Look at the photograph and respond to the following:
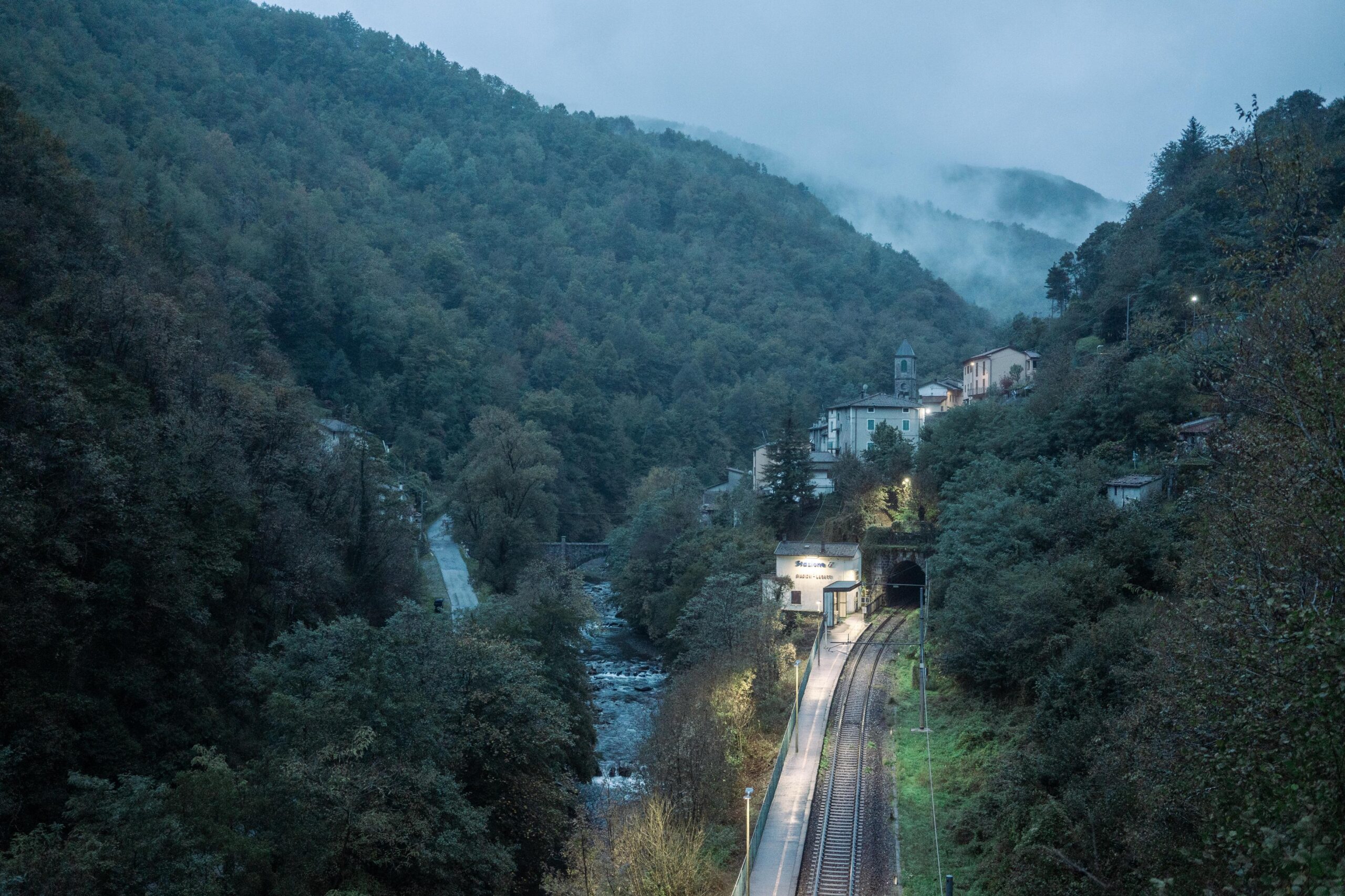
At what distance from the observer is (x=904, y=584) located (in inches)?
1770

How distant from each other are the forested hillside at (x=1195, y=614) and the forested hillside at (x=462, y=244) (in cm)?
3915

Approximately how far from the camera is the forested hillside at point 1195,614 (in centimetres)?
935

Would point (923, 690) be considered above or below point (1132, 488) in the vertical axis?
below

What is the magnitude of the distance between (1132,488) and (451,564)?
38678 millimetres

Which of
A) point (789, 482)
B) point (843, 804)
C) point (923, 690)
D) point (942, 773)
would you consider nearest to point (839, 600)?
point (789, 482)

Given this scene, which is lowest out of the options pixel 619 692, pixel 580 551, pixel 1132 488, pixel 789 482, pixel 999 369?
pixel 619 692

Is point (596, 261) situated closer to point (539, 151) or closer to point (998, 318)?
point (539, 151)

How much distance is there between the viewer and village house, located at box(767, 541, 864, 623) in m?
42.5

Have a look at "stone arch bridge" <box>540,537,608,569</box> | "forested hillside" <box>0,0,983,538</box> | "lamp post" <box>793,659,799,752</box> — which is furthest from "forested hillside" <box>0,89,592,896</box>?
"stone arch bridge" <box>540,537,608,569</box>

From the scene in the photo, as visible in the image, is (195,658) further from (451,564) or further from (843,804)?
(451,564)

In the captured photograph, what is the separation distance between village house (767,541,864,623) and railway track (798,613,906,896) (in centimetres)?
840

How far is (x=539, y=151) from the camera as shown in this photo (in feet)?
419

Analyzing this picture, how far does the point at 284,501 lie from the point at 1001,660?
79.3ft

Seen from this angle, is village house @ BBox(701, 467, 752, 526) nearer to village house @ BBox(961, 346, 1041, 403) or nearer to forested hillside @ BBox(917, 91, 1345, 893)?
village house @ BBox(961, 346, 1041, 403)
